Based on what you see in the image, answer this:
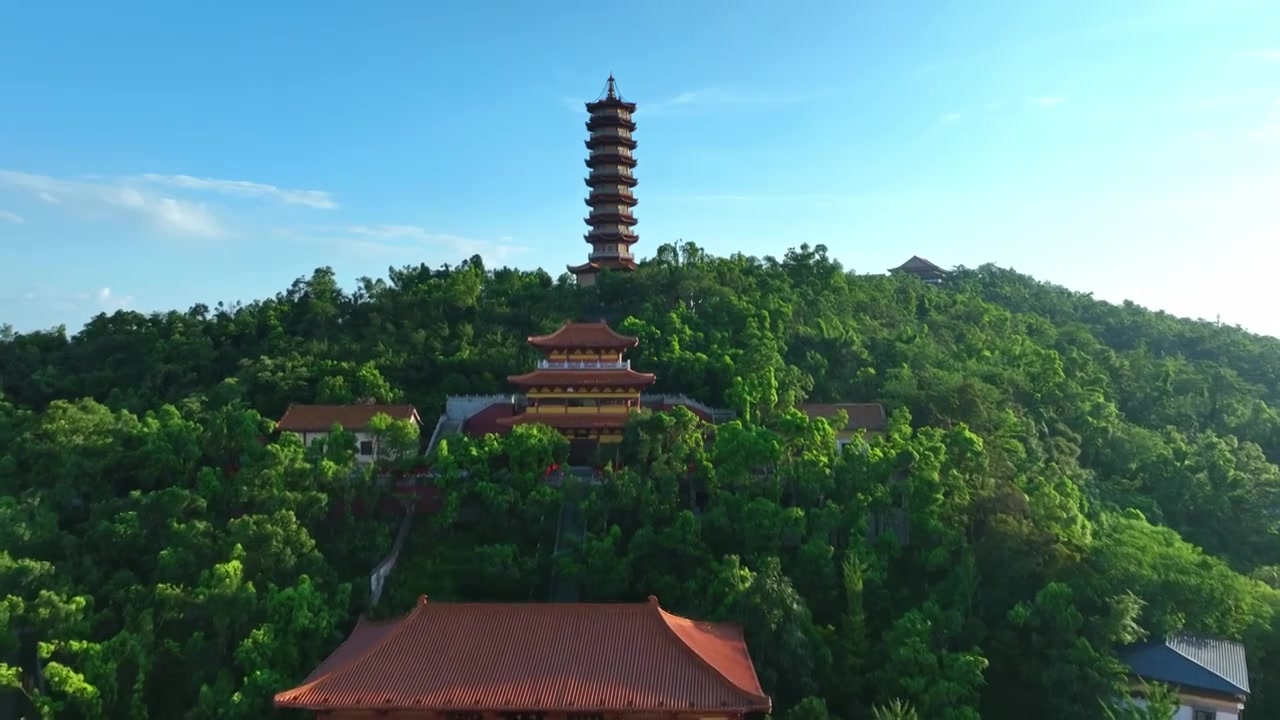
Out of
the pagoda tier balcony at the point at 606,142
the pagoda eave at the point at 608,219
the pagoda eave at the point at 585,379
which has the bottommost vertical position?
the pagoda eave at the point at 585,379

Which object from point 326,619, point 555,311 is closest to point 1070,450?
point 555,311

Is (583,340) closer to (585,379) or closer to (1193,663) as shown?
(585,379)

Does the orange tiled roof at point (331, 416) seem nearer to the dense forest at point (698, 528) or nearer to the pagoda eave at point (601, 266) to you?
the dense forest at point (698, 528)

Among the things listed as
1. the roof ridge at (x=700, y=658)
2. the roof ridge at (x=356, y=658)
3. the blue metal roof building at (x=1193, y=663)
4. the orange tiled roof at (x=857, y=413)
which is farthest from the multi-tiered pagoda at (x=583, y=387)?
the blue metal roof building at (x=1193, y=663)

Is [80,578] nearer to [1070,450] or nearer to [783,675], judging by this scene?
[783,675]

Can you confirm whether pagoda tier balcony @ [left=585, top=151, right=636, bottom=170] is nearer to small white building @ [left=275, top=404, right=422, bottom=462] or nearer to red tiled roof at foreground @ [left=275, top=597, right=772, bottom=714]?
small white building @ [left=275, top=404, right=422, bottom=462]

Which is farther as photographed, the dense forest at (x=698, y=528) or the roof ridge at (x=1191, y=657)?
the dense forest at (x=698, y=528)

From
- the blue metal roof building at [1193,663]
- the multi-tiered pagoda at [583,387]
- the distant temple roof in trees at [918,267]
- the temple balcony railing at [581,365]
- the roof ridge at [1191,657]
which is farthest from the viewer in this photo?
the distant temple roof in trees at [918,267]
